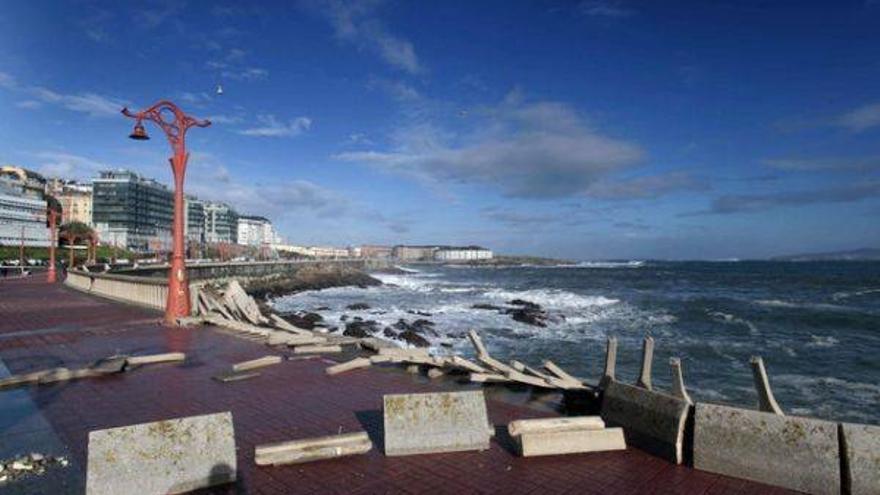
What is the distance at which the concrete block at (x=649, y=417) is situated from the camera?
5230mm

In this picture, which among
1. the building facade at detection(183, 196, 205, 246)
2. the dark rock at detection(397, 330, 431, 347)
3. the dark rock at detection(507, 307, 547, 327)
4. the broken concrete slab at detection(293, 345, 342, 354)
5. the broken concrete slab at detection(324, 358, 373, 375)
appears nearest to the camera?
the broken concrete slab at detection(324, 358, 373, 375)

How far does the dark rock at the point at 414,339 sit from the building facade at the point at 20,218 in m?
79.6

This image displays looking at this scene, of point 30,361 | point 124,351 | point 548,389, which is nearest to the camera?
A: point 548,389

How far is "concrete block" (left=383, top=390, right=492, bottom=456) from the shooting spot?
5.35 metres

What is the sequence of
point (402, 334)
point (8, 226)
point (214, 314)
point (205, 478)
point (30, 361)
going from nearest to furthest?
point (205, 478) → point (30, 361) → point (214, 314) → point (402, 334) → point (8, 226)

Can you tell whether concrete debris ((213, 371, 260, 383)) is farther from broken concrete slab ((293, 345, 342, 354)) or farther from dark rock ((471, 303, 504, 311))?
dark rock ((471, 303, 504, 311))

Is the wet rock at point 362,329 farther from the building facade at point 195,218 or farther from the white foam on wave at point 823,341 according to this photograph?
the building facade at point 195,218

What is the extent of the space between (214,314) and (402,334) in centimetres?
1103

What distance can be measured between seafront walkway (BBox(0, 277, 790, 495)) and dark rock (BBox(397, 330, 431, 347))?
11770 millimetres

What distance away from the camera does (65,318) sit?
51.4 feet

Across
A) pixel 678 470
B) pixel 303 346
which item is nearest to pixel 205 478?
pixel 678 470

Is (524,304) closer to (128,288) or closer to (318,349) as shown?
(128,288)

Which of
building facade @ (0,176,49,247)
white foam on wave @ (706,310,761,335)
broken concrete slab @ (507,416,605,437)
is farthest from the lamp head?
building facade @ (0,176,49,247)

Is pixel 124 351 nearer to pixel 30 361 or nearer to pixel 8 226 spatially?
pixel 30 361
